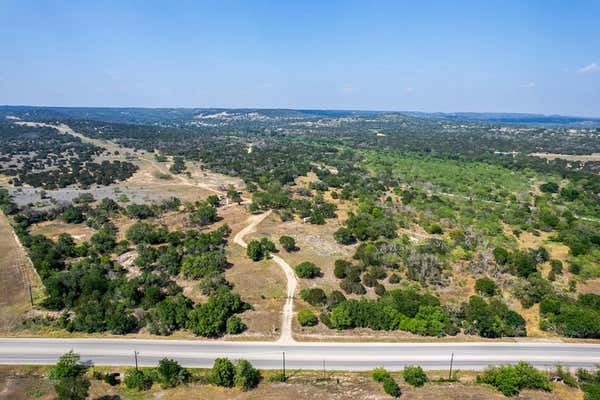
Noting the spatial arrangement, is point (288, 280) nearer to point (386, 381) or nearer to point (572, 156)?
point (386, 381)

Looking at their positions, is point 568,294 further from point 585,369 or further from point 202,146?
point 202,146

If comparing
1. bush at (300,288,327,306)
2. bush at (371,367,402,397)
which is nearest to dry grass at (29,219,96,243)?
bush at (300,288,327,306)

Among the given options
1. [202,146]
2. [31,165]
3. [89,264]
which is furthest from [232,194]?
[202,146]

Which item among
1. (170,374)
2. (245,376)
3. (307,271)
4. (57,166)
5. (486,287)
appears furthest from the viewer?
(57,166)

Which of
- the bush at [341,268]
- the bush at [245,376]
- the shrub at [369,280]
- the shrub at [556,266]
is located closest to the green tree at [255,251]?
the bush at [341,268]

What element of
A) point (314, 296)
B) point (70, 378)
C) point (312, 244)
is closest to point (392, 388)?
point (314, 296)

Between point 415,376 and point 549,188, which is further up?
point 549,188

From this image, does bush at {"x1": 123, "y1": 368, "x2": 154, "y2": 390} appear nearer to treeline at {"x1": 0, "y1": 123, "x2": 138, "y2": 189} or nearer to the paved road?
the paved road
